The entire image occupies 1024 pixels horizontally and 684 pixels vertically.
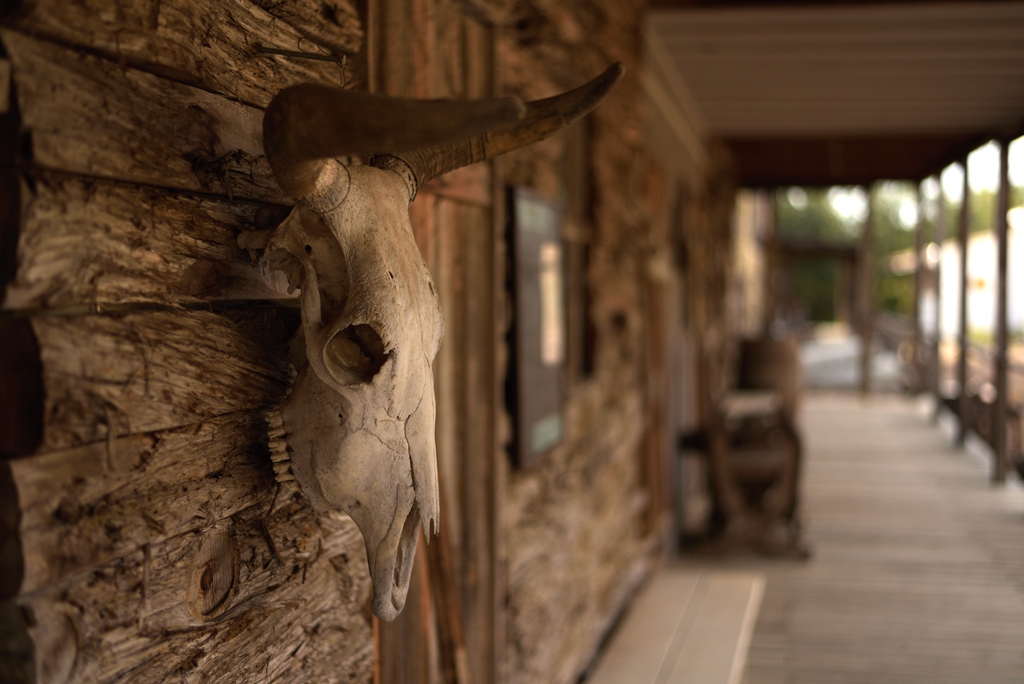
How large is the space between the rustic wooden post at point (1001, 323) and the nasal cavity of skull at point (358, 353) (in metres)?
4.16

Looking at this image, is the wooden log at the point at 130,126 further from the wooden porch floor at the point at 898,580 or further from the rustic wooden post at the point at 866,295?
the rustic wooden post at the point at 866,295

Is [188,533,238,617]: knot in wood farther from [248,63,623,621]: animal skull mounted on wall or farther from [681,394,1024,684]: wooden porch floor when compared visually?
[681,394,1024,684]: wooden porch floor

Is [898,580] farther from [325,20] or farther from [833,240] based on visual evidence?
[833,240]

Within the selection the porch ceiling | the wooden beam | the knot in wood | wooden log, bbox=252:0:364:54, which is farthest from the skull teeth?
the wooden beam

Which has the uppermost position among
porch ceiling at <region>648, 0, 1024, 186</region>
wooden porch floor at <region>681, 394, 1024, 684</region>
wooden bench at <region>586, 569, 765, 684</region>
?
porch ceiling at <region>648, 0, 1024, 186</region>

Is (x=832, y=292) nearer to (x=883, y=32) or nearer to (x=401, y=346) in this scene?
(x=883, y=32)

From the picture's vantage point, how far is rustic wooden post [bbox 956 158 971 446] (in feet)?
20.9

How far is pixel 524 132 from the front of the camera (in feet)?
4.41

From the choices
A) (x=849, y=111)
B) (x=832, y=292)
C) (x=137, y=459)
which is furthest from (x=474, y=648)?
(x=832, y=292)

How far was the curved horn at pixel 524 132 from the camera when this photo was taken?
4.15ft

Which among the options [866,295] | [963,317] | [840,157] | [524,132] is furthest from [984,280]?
[866,295]

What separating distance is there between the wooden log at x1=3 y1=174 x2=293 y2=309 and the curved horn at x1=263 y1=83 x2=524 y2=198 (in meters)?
0.19

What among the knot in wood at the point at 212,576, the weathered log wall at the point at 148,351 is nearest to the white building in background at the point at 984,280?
the weathered log wall at the point at 148,351

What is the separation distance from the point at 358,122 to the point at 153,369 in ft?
1.46
